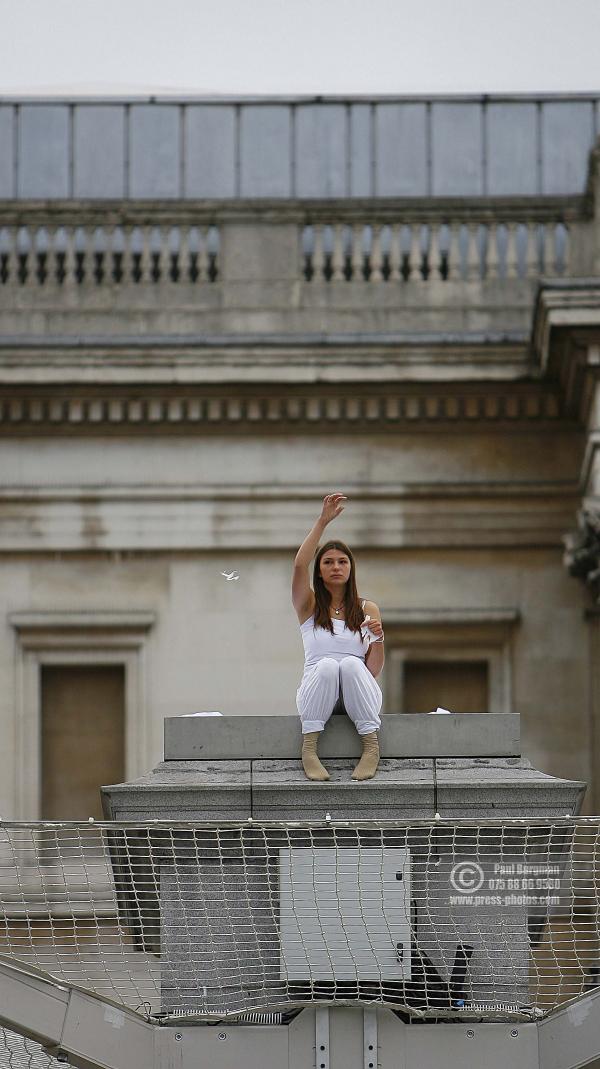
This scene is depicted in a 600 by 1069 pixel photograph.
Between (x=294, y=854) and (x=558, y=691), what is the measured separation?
11.3 metres

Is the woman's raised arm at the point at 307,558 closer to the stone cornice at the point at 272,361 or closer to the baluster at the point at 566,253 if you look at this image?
the stone cornice at the point at 272,361

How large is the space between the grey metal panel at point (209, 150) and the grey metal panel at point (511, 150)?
3.03 meters

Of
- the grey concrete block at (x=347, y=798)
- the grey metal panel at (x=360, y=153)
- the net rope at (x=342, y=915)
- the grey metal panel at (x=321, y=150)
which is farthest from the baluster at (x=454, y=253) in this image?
the net rope at (x=342, y=915)

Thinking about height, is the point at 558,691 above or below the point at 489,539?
below

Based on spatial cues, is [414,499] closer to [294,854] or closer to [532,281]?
[532,281]

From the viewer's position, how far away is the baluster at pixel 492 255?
25062 millimetres

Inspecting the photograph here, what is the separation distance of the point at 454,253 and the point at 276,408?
103 inches

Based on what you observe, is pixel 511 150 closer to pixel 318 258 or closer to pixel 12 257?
pixel 318 258

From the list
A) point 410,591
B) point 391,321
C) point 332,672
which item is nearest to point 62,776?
point 410,591

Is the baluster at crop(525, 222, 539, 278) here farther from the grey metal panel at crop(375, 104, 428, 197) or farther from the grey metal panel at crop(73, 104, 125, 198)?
the grey metal panel at crop(73, 104, 125, 198)

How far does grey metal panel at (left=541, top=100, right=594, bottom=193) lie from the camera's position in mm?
27078

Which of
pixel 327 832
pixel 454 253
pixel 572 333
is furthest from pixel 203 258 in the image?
pixel 327 832

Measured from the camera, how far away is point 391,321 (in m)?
25.0

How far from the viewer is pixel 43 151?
27281 millimetres
